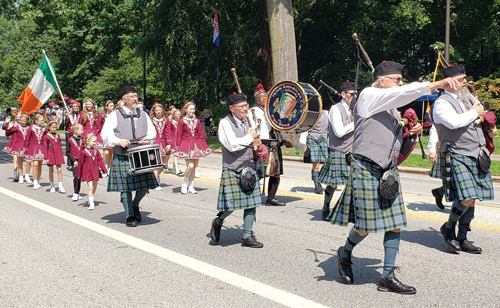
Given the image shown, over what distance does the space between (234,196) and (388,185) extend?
1972 mm

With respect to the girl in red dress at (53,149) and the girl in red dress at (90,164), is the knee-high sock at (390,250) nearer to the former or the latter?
the girl in red dress at (90,164)

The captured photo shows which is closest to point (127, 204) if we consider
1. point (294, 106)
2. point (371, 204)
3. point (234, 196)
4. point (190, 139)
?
point (234, 196)

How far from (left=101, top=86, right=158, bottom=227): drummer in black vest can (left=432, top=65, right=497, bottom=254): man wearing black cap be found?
3829mm

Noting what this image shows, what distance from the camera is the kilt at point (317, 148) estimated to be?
384 inches

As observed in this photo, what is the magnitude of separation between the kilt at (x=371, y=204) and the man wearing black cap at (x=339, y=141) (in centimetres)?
272

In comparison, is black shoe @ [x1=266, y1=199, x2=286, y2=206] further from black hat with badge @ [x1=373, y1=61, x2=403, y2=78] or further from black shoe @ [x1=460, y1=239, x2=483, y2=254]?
black hat with badge @ [x1=373, y1=61, x2=403, y2=78]

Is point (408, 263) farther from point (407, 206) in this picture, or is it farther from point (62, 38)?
point (62, 38)

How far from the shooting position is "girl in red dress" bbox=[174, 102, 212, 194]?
10.9 metres

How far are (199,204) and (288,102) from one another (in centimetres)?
285

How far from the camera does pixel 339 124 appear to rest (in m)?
7.42

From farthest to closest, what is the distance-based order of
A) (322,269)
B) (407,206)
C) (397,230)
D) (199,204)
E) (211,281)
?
(199,204)
(407,206)
(322,269)
(211,281)
(397,230)

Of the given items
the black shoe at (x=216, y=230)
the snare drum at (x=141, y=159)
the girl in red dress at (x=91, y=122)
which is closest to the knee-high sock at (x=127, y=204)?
the snare drum at (x=141, y=159)

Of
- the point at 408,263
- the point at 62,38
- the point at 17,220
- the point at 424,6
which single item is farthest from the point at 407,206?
the point at 62,38

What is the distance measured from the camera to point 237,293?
15.2 ft
